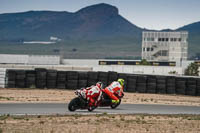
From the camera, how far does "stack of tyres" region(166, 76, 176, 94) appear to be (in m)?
33.5

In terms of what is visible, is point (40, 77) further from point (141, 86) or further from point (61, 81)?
point (141, 86)

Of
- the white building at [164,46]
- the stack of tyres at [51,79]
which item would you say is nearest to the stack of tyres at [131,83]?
the stack of tyres at [51,79]

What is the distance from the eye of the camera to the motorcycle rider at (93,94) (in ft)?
66.9

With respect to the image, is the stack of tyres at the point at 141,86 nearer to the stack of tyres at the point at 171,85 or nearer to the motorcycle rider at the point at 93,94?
the stack of tyres at the point at 171,85

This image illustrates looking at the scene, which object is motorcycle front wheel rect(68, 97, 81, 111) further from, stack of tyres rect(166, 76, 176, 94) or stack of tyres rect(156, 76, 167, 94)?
stack of tyres rect(166, 76, 176, 94)

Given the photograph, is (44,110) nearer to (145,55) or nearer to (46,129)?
(46,129)

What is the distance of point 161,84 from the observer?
3372 cm

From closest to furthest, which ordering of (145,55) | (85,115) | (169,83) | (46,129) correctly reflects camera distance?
(46,129) → (85,115) → (169,83) → (145,55)

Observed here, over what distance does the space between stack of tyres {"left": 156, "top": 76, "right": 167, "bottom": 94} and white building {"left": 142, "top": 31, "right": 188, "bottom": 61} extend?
4296 inches

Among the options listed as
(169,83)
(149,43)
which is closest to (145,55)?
(149,43)

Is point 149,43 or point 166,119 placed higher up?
point 149,43

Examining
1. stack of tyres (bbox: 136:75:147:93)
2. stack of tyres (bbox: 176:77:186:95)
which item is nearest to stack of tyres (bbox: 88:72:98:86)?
stack of tyres (bbox: 136:75:147:93)

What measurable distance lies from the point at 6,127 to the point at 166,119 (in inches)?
258

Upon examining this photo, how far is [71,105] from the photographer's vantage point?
20359 millimetres
